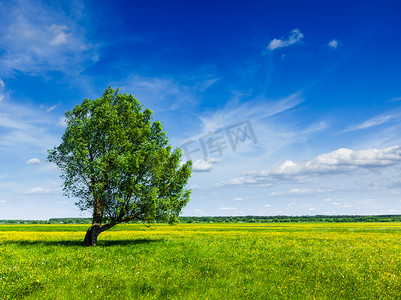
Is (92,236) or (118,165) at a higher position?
(118,165)

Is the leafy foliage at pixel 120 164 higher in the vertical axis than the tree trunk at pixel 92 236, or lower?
higher

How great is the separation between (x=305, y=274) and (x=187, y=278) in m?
6.60

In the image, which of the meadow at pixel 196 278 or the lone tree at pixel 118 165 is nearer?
the meadow at pixel 196 278

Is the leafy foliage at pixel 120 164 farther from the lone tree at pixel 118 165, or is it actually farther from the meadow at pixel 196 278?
the meadow at pixel 196 278

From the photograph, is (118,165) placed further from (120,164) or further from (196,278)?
(196,278)

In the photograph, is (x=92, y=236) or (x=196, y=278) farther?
(x=92, y=236)

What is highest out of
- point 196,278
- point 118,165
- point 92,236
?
point 118,165

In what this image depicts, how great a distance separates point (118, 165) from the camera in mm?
23625

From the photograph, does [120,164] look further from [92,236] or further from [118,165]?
[92,236]

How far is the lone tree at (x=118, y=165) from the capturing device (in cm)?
2444

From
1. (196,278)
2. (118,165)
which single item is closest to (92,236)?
(118,165)

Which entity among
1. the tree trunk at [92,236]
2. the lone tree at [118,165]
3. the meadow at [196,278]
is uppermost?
the lone tree at [118,165]

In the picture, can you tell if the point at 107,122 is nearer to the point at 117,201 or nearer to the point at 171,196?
the point at 117,201

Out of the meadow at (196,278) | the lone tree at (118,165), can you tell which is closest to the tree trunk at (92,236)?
the lone tree at (118,165)
